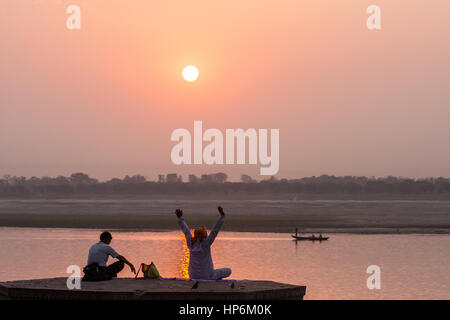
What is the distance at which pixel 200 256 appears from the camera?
21.6 metres

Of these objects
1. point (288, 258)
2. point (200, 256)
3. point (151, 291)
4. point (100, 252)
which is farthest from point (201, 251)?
point (288, 258)

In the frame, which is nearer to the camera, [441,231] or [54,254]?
[54,254]

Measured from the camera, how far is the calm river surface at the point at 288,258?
37.4 meters

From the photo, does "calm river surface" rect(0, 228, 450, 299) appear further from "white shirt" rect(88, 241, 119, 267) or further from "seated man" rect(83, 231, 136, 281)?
"white shirt" rect(88, 241, 119, 267)

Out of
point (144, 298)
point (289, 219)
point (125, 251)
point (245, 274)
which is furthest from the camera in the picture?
point (289, 219)

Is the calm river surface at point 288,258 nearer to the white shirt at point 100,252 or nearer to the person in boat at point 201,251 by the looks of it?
the person in boat at point 201,251

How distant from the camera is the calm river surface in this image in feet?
123

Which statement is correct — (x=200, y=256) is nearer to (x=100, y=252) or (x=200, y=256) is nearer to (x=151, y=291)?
(x=151, y=291)

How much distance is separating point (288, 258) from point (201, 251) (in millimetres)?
28663

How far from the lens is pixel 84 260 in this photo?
4719 cm

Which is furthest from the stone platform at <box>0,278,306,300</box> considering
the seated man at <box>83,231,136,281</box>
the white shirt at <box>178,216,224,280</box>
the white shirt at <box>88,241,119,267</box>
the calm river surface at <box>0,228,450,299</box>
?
the calm river surface at <box>0,228,450,299</box>
